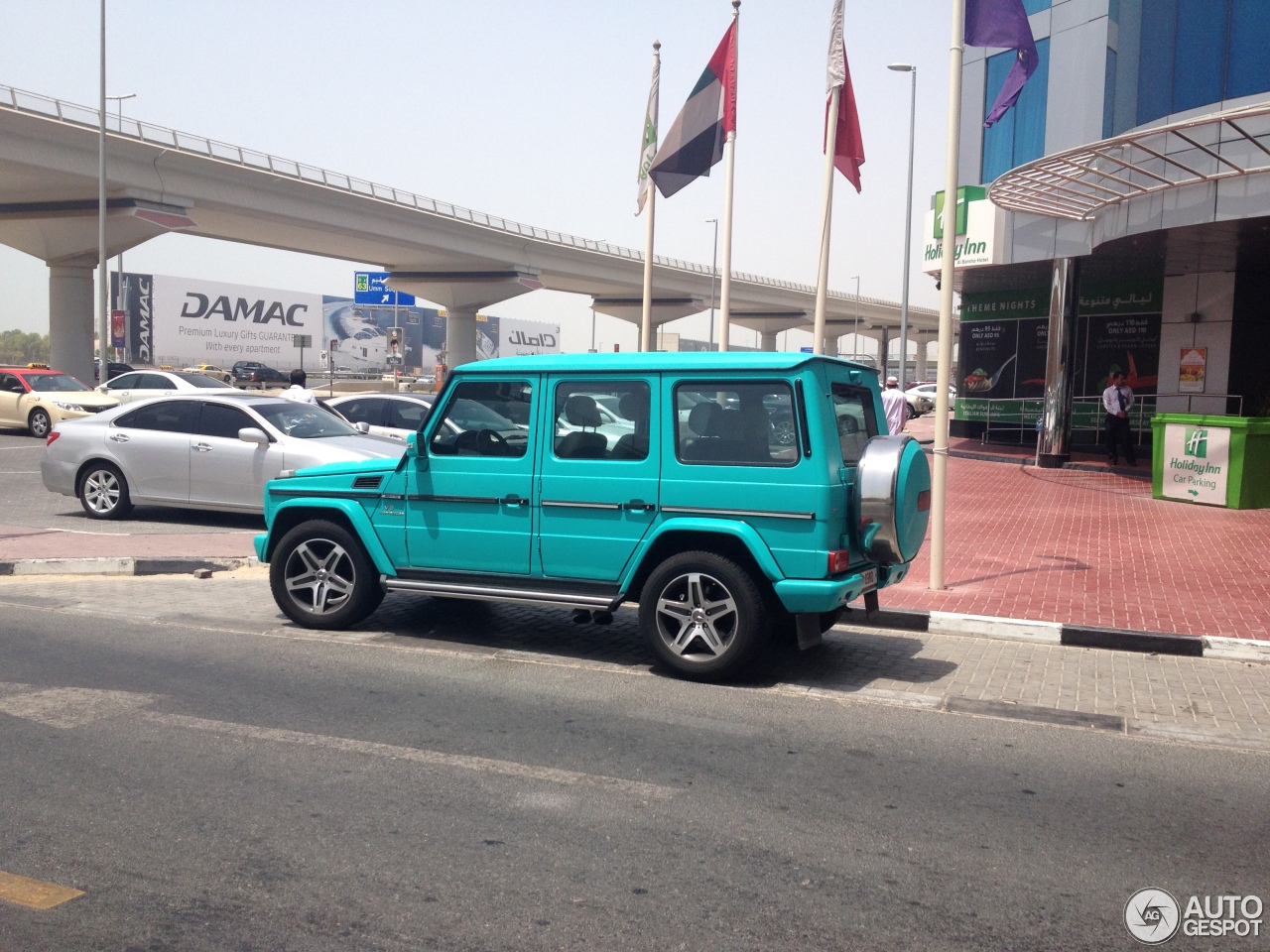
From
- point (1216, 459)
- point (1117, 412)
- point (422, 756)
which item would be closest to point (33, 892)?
point (422, 756)

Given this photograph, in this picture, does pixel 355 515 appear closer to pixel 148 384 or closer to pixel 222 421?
pixel 222 421

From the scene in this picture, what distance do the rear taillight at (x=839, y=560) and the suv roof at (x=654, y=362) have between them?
1118mm

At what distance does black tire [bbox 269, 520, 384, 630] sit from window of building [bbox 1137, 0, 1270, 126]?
1871cm

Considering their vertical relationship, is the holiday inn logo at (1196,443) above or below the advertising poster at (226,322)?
below

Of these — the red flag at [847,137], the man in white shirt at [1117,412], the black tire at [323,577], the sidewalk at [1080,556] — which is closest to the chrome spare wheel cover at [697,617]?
the black tire at [323,577]

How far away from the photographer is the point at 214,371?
68.8 m

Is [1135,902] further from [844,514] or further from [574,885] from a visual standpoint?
[844,514]

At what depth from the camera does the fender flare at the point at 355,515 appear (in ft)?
24.8

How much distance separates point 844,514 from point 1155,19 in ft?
64.5

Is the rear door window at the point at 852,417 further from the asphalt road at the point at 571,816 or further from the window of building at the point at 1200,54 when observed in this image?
the window of building at the point at 1200,54

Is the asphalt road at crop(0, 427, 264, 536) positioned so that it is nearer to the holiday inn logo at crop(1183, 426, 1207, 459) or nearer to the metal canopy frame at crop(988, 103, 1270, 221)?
the metal canopy frame at crop(988, 103, 1270, 221)

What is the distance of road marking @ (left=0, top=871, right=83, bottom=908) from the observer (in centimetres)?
365

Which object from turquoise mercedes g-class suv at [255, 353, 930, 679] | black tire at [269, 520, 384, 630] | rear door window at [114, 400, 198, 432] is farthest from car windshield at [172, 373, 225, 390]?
turquoise mercedes g-class suv at [255, 353, 930, 679]

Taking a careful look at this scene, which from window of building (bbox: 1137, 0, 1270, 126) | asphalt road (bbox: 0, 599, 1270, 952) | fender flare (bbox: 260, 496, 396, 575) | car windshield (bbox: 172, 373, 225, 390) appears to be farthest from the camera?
car windshield (bbox: 172, 373, 225, 390)
